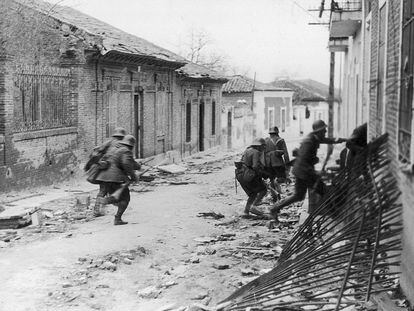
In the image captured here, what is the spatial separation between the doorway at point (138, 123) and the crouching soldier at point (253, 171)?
11499 mm

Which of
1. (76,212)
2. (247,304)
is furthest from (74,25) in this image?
(247,304)

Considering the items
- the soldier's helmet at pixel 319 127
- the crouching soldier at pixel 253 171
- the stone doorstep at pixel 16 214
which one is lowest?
the stone doorstep at pixel 16 214

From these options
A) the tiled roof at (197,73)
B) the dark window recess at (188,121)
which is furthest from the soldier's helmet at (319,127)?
the dark window recess at (188,121)

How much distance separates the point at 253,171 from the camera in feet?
38.5

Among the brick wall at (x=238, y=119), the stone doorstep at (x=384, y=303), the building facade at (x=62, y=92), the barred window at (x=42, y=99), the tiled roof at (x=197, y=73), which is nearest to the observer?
the stone doorstep at (x=384, y=303)

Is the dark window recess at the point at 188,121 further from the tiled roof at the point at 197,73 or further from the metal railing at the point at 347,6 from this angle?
the metal railing at the point at 347,6

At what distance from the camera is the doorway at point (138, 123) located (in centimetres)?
2308

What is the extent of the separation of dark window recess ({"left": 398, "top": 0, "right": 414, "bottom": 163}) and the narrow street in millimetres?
2436

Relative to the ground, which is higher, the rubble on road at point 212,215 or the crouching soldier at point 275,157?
the crouching soldier at point 275,157

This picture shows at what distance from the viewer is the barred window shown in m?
15.6

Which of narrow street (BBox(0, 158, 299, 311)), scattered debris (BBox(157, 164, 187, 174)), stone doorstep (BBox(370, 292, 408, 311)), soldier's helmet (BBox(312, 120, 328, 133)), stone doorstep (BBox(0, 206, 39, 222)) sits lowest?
scattered debris (BBox(157, 164, 187, 174))

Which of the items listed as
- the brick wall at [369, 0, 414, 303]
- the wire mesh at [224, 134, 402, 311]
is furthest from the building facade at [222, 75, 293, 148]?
the wire mesh at [224, 134, 402, 311]

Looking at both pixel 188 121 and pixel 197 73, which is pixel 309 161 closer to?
pixel 188 121

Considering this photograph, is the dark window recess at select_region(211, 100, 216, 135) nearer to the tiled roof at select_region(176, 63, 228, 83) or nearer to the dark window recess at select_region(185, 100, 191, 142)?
the tiled roof at select_region(176, 63, 228, 83)
